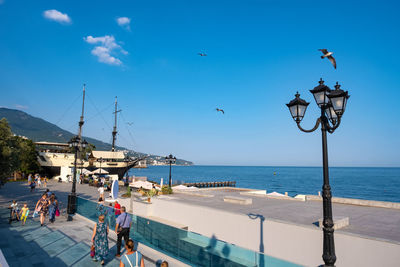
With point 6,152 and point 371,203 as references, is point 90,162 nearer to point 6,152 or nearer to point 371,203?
point 6,152

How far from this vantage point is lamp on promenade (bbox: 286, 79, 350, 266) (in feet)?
17.2

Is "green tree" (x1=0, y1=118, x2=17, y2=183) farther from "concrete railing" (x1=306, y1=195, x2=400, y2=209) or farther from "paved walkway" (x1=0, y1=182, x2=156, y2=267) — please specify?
"concrete railing" (x1=306, y1=195, x2=400, y2=209)

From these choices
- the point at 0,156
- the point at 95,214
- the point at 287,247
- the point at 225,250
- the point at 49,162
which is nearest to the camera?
the point at 225,250

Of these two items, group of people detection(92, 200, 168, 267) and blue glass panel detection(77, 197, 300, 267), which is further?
blue glass panel detection(77, 197, 300, 267)

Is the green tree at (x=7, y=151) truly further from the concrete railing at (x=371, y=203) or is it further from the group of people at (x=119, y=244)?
the concrete railing at (x=371, y=203)

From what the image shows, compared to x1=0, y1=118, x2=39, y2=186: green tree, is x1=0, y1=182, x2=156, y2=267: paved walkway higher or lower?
lower

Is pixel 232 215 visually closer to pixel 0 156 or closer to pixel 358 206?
pixel 358 206

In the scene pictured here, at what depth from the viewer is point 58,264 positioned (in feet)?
26.4

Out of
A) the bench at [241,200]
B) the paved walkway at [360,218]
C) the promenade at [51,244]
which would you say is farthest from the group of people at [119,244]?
the bench at [241,200]

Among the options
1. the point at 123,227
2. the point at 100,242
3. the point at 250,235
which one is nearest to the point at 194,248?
the point at 123,227

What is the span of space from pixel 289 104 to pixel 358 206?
15.7m

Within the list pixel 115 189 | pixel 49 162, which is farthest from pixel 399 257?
pixel 49 162

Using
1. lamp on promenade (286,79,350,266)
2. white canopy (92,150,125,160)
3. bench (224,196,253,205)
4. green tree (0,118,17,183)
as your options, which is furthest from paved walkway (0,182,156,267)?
white canopy (92,150,125,160)

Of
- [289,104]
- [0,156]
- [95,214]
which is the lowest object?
[95,214]
